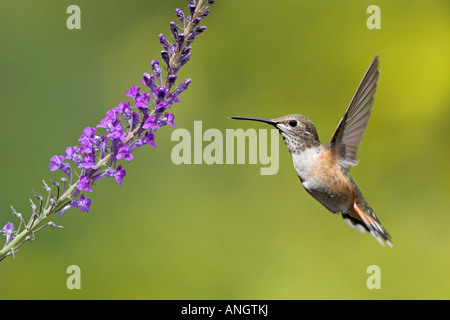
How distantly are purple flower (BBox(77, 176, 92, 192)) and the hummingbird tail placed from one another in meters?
1.26

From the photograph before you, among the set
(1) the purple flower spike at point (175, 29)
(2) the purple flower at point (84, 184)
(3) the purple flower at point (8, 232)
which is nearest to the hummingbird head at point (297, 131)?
(1) the purple flower spike at point (175, 29)

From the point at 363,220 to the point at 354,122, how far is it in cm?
46

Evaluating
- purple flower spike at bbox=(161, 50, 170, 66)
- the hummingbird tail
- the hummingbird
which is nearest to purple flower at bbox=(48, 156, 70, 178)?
purple flower spike at bbox=(161, 50, 170, 66)

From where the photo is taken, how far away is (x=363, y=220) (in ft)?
6.97

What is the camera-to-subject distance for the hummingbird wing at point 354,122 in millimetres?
1752

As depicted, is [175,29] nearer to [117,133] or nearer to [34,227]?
[117,133]

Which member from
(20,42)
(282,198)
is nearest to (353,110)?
(282,198)

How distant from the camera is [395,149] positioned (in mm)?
3746

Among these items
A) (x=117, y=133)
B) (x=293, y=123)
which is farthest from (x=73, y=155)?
(x=293, y=123)

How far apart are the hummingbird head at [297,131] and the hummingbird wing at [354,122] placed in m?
0.10

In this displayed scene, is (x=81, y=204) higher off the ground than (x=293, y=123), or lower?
lower

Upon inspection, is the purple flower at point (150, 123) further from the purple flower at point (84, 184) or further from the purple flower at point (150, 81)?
the purple flower at point (84, 184)

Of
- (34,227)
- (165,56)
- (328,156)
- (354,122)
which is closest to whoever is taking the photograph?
(34,227)

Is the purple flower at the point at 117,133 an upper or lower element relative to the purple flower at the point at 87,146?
upper
